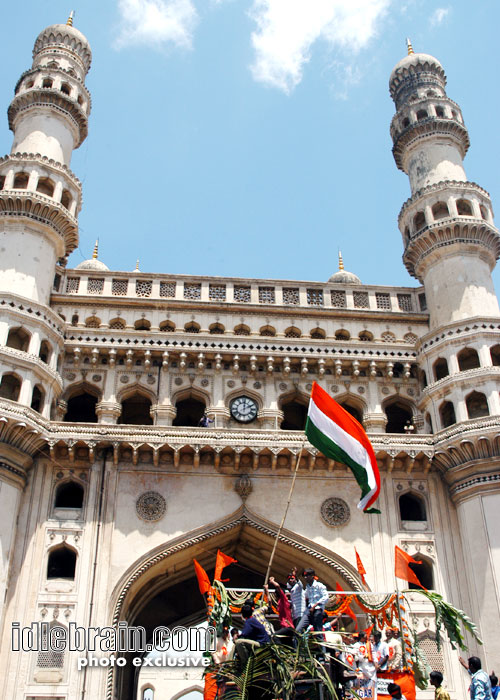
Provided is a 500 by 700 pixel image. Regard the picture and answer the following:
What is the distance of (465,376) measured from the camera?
861 inches

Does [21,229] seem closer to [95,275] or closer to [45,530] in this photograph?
[95,275]

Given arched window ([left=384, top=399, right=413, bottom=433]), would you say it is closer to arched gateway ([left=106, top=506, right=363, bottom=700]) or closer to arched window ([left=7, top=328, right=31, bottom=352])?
arched gateway ([left=106, top=506, right=363, bottom=700])

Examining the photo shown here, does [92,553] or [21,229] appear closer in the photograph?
[92,553]

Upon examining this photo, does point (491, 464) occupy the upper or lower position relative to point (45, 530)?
upper

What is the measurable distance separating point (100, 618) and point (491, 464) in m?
11.0

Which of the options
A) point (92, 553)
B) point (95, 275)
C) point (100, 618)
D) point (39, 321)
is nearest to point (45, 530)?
point (92, 553)

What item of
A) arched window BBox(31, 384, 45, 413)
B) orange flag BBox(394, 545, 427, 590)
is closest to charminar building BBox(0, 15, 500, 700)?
arched window BBox(31, 384, 45, 413)

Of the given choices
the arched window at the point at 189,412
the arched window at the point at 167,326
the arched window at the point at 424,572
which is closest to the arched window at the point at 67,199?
the arched window at the point at 167,326

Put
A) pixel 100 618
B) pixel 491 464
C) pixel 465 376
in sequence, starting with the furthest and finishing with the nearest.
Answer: pixel 465 376 → pixel 491 464 → pixel 100 618

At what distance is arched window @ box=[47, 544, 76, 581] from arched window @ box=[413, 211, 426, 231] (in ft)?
52.1

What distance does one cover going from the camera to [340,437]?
51.1 ft

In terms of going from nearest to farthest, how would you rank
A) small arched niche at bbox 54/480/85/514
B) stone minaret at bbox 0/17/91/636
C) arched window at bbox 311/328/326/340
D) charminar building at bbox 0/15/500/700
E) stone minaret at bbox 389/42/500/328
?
charminar building at bbox 0/15/500/700, stone minaret at bbox 0/17/91/636, small arched niche at bbox 54/480/85/514, stone minaret at bbox 389/42/500/328, arched window at bbox 311/328/326/340

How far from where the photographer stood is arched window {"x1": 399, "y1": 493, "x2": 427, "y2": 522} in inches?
859

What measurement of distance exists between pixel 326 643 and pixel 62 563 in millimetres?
12350
